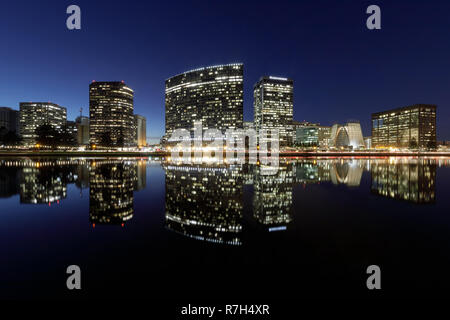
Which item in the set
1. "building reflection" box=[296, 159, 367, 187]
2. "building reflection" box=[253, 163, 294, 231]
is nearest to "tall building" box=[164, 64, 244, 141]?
"building reflection" box=[296, 159, 367, 187]

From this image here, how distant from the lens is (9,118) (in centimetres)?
18625

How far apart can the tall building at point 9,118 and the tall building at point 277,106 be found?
706ft

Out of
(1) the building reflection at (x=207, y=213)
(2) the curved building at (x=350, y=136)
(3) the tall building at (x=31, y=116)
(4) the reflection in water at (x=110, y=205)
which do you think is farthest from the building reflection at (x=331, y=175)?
(3) the tall building at (x=31, y=116)

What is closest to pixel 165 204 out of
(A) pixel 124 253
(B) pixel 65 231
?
(B) pixel 65 231

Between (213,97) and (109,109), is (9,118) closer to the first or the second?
(109,109)

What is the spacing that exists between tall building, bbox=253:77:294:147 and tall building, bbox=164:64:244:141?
37166 millimetres

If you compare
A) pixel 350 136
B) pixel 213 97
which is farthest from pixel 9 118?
pixel 350 136

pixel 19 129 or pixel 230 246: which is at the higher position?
pixel 19 129

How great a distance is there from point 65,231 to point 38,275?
2.50 metres

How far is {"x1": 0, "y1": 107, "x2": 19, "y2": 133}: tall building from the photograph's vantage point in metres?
181

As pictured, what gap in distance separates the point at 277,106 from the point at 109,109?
134 meters

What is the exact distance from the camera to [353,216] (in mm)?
7738

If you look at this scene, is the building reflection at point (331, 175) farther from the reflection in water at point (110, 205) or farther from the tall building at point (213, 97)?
the tall building at point (213, 97)
